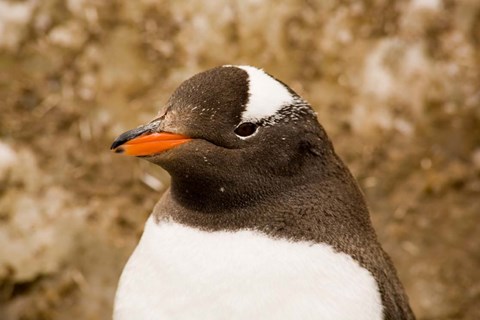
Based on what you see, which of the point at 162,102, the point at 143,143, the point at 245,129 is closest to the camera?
the point at 143,143

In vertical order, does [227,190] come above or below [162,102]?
below

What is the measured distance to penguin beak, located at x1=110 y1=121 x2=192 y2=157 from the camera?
1971 mm

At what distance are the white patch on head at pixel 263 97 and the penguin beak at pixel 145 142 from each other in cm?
19

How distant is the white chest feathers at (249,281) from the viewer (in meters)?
2.03

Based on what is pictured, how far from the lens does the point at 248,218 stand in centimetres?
213

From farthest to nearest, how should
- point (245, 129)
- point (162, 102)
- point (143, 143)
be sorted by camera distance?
point (162, 102)
point (245, 129)
point (143, 143)

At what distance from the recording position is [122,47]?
3.56 metres

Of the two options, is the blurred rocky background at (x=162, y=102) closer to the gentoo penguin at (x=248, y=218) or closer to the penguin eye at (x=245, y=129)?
the gentoo penguin at (x=248, y=218)

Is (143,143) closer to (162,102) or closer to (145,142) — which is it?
(145,142)

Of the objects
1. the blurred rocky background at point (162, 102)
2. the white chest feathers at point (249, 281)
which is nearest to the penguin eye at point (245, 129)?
the white chest feathers at point (249, 281)

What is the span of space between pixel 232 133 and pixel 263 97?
0.12 metres

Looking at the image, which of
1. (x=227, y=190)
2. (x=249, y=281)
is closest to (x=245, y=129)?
(x=227, y=190)

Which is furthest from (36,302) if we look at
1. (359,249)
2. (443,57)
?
(443,57)

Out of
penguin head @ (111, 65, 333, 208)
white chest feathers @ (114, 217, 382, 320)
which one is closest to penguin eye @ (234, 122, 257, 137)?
penguin head @ (111, 65, 333, 208)
